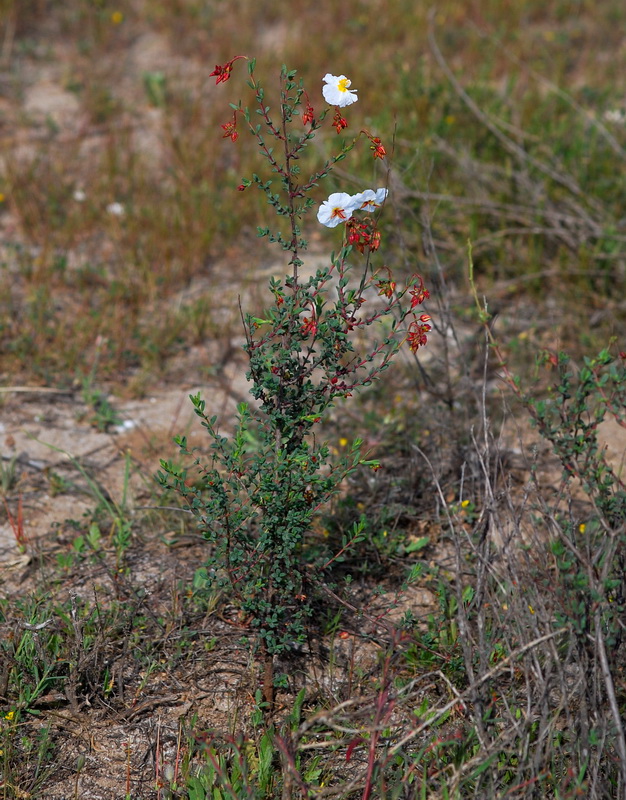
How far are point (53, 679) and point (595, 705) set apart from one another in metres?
1.56

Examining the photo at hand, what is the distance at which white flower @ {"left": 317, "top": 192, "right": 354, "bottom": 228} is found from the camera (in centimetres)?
221

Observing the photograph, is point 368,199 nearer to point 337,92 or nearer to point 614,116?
point 337,92

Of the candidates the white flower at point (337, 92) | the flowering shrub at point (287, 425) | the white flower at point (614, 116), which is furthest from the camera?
the white flower at point (614, 116)

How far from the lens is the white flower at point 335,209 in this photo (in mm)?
2211

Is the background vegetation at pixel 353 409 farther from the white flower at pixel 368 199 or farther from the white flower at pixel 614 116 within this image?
the white flower at pixel 368 199

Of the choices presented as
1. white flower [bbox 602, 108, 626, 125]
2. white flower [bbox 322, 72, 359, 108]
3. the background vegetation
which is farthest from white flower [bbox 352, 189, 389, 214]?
white flower [bbox 602, 108, 626, 125]

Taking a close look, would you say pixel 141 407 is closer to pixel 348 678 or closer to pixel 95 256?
pixel 95 256

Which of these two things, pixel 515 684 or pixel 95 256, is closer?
pixel 515 684

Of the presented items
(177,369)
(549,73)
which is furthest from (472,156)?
(177,369)

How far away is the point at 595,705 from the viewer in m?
2.17

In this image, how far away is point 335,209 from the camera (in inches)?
87.6

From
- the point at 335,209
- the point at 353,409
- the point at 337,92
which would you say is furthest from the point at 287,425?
the point at 353,409

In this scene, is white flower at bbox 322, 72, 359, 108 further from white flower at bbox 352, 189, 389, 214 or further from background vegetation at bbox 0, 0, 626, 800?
background vegetation at bbox 0, 0, 626, 800

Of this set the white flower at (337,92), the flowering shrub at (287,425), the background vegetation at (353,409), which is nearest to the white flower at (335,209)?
the flowering shrub at (287,425)
